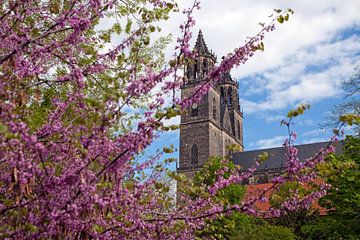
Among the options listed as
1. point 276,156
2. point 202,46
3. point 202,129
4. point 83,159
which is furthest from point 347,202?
point 202,46

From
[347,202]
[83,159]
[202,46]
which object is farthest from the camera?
[202,46]

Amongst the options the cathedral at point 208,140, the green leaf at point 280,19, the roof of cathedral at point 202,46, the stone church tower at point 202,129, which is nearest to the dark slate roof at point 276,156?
the cathedral at point 208,140

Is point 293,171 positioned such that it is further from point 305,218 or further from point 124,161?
point 305,218

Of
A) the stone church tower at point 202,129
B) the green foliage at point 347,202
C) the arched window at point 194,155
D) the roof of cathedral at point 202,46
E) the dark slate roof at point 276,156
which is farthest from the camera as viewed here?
the roof of cathedral at point 202,46

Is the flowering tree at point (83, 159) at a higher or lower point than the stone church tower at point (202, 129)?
lower

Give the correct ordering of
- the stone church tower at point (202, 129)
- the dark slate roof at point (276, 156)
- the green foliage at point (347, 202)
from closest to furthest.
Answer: the green foliage at point (347, 202) → the stone church tower at point (202, 129) → the dark slate roof at point (276, 156)

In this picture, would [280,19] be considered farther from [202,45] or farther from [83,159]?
[202,45]

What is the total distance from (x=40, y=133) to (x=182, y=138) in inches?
1839

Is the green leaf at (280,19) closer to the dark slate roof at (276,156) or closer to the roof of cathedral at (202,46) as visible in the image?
the dark slate roof at (276,156)

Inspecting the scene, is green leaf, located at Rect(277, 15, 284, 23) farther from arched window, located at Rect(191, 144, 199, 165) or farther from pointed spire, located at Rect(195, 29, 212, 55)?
pointed spire, located at Rect(195, 29, 212, 55)

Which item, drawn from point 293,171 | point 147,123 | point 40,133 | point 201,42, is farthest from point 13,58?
point 201,42

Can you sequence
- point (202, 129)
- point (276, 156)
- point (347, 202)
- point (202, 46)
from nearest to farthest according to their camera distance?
point (347, 202) → point (202, 129) → point (276, 156) → point (202, 46)

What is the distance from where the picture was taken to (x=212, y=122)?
50.6 m

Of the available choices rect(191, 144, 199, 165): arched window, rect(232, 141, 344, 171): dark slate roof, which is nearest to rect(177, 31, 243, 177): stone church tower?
rect(191, 144, 199, 165): arched window
